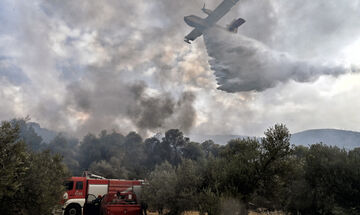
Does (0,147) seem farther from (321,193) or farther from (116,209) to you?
(321,193)

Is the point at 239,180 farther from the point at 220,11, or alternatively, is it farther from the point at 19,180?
the point at 220,11

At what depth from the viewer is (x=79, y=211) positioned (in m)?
22.1

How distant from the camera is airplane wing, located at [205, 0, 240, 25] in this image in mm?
41406

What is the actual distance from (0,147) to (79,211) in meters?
13.6

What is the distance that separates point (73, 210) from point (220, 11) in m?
37.3

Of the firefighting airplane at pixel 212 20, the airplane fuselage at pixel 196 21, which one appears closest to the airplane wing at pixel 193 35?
the firefighting airplane at pixel 212 20

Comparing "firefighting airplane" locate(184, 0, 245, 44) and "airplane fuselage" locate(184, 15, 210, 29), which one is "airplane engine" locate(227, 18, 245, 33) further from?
"airplane fuselage" locate(184, 15, 210, 29)

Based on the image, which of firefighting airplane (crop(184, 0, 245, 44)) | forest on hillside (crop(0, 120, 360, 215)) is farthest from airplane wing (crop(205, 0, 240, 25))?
forest on hillside (crop(0, 120, 360, 215))

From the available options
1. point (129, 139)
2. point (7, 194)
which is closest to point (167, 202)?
point (7, 194)

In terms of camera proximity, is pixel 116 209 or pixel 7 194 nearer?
pixel 7 194

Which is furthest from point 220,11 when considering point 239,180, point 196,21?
point 239,180

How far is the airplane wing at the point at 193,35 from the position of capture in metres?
49.1

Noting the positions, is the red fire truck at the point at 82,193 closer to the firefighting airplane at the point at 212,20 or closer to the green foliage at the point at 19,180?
the green foliage at the point at 19,180

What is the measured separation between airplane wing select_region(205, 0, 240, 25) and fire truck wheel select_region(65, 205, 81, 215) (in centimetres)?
3673
